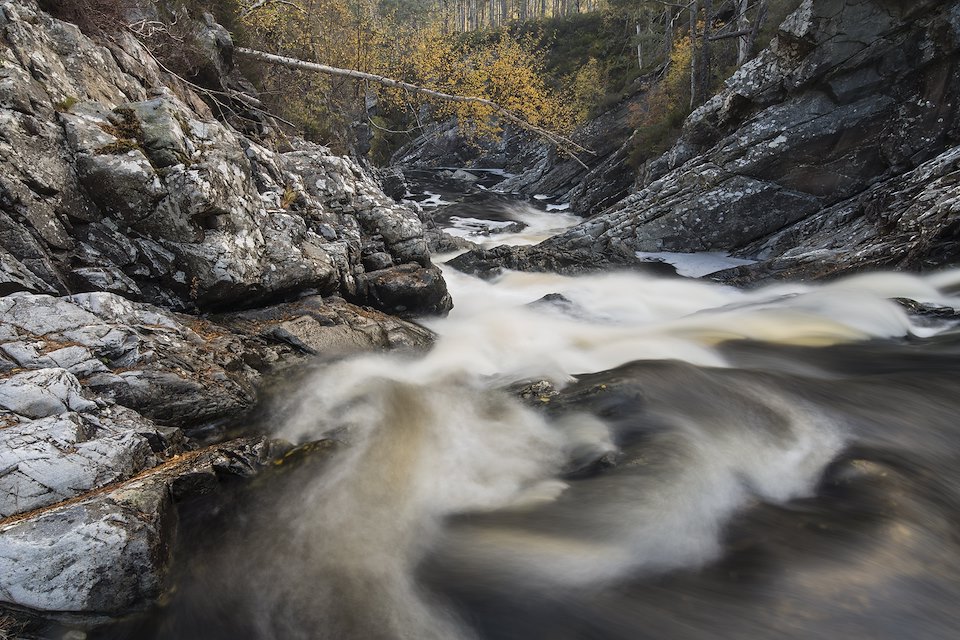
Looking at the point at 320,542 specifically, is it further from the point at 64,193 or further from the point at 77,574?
the point at 64,193

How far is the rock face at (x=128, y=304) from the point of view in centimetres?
356

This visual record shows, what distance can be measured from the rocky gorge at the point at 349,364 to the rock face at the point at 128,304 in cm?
3

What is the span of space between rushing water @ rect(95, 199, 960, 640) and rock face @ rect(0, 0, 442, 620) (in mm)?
616

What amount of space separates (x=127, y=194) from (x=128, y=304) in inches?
60.2

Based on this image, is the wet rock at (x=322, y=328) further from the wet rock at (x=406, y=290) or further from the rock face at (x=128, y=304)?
the wet rock at (x=406, y=290)

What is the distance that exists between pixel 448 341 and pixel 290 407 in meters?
3.45

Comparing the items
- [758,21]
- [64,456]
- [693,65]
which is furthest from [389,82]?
[758,21]

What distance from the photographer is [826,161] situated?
40.8 feet

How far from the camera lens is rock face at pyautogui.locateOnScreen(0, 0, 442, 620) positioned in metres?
3.56

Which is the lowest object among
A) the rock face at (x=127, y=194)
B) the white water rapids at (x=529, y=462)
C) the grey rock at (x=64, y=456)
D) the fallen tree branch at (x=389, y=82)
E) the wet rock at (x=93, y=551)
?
the white water rapids at (x=529, y=462)

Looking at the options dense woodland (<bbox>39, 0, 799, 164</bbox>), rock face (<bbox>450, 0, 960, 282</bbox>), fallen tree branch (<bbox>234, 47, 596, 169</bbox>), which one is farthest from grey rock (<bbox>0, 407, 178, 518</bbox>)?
rock face (<bbox>450, 0, 960, 282</bbox>)

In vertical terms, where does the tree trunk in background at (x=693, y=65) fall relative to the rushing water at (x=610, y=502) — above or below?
above

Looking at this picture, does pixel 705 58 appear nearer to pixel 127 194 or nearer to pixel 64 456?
pixel 127 194

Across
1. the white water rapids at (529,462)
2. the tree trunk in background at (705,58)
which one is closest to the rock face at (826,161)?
the white water rapids at (529,462)
